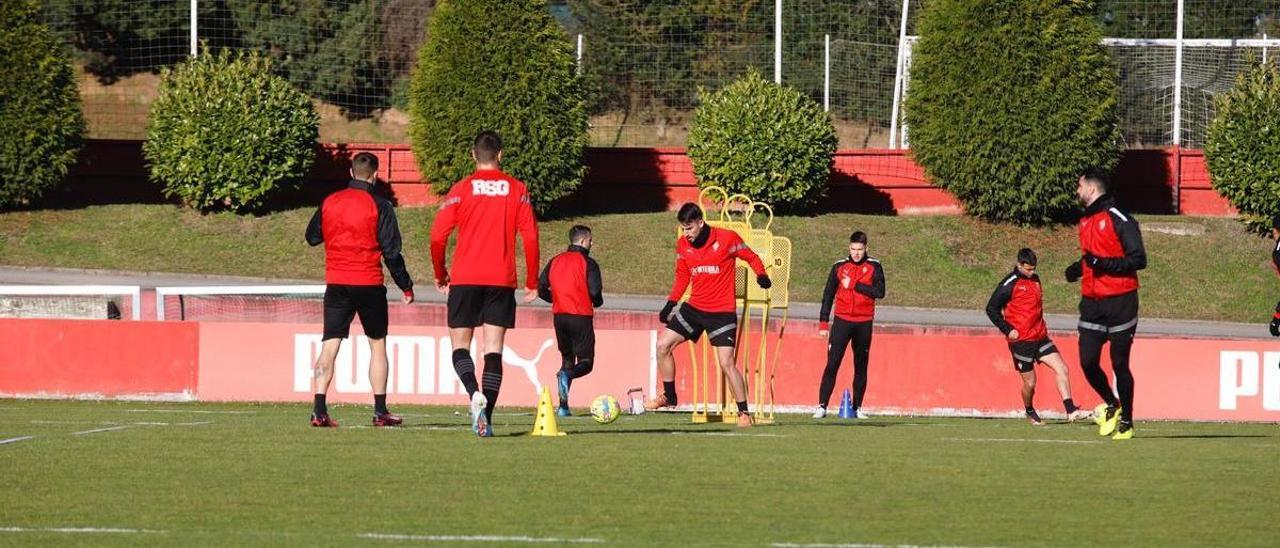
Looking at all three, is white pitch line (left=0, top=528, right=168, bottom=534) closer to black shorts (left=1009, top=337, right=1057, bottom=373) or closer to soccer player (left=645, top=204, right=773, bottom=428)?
soccer player (left=645, top=204, right=773, bottom=428)

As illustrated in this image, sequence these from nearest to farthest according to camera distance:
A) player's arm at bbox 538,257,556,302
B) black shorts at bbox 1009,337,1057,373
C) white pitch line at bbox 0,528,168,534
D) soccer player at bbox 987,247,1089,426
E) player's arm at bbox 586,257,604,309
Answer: white pitch line at bbox 0,528,168,534 < player's arm at bbox 586,257,604,309 < player's arm at bbox 538,257,556,302 < soccer player at bbox 987,247,1089,426 < black shorts at bbox 1009,337,1057,373

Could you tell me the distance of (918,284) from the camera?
3356 centimetres

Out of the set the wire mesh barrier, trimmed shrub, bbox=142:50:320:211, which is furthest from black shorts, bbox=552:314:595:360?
the wire mesh barrier

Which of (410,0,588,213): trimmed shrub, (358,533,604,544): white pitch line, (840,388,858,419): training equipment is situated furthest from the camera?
(410,0,588,213): trimmed shrub

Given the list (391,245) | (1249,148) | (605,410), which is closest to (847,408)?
(605,410)

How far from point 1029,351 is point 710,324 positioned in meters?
4.47

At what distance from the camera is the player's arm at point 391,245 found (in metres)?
12.7

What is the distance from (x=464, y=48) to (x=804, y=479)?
27300 millimetres

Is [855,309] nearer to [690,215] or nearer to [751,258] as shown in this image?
[751,258]

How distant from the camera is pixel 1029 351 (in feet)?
57.7

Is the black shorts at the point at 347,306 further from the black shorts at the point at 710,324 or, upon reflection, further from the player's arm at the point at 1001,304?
the player's arm at the point at 1001,304

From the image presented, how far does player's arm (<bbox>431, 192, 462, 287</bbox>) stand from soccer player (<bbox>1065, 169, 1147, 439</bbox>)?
465 cm

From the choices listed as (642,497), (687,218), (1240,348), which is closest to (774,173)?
(1240,348)

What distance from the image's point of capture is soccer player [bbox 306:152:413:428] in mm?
12781
